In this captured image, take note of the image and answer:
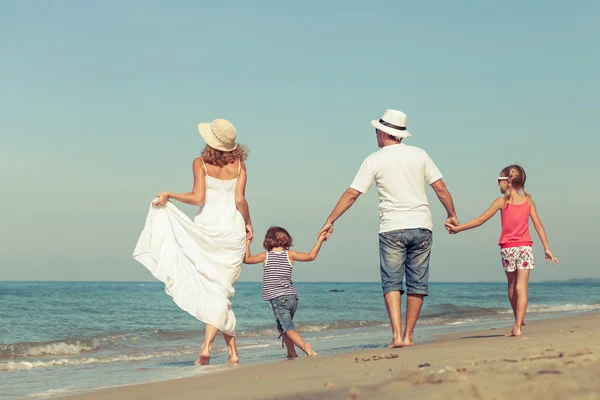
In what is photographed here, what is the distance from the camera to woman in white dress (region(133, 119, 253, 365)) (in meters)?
6.55

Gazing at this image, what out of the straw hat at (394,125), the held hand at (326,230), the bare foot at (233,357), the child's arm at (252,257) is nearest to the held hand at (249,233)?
the child's arm at (252,257)

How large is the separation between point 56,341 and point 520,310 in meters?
7.89

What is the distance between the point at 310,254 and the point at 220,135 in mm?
1500

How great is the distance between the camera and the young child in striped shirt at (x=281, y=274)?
6918 mm

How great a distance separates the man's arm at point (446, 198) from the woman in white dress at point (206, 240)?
1.87 meters

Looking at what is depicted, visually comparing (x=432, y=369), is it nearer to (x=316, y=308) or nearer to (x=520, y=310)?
(x=520, y=310)

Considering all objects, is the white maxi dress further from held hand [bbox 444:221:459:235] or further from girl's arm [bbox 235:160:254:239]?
held hand [bbox 444:221:459:235]

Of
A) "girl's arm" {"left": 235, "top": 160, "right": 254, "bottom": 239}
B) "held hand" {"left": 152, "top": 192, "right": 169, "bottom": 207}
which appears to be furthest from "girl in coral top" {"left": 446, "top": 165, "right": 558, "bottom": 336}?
"held hand" {"left": 152, "top": 192, "right": 169, "bottom": 207}

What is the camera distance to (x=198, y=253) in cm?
664

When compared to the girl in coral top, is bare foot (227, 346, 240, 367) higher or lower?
lower

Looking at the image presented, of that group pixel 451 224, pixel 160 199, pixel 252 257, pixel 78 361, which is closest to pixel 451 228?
pixel 451 224

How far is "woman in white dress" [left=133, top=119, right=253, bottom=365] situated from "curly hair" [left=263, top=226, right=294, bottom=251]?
39cm

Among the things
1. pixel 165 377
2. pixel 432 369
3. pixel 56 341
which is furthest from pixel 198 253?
pixel 56 341

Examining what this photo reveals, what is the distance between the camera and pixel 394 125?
6.56 m
